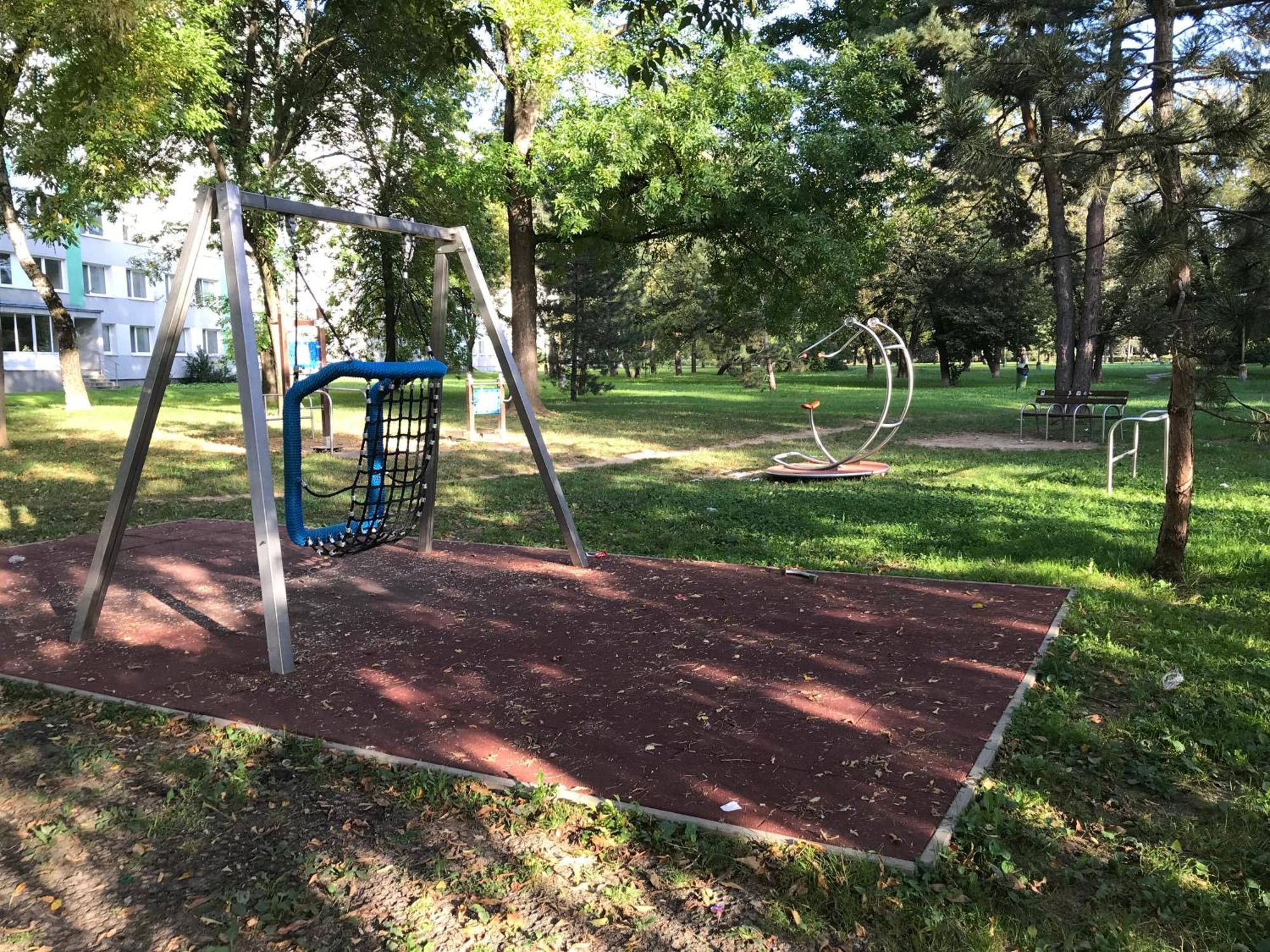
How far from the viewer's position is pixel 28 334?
3766 centimetres

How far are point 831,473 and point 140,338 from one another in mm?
42256

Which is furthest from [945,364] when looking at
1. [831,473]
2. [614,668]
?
[614,668]

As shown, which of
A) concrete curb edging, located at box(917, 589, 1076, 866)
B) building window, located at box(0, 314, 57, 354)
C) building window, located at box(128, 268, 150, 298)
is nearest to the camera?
concrete curb edging, located at box(917, 589, 1076, 866)

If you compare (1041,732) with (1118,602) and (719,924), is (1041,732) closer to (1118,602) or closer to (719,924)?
(719,924)

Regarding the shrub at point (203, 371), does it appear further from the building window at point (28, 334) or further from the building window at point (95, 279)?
the building window at point (28, 334)

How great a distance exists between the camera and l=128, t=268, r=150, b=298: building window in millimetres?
42969

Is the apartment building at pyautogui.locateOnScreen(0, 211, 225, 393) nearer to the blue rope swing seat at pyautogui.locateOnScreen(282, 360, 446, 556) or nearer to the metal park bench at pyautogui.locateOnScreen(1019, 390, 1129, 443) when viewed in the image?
the metal park bench at pyautogui.locateOnScreen(1019, 390, 1129, 443)

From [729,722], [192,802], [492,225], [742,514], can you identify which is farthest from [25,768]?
[492,225]

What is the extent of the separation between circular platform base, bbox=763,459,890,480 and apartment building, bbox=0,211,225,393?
88.1 ft

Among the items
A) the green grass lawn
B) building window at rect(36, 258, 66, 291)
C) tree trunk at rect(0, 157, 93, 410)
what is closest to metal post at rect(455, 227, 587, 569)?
the green grass lawn

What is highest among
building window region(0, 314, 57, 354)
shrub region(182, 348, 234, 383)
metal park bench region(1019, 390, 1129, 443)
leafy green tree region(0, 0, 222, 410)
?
leafy green tree region(0, 0, 222, 410)

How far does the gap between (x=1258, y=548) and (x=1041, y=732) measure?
432cm

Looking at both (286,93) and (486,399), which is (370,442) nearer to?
(486,399)

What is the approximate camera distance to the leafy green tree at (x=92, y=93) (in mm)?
12250
